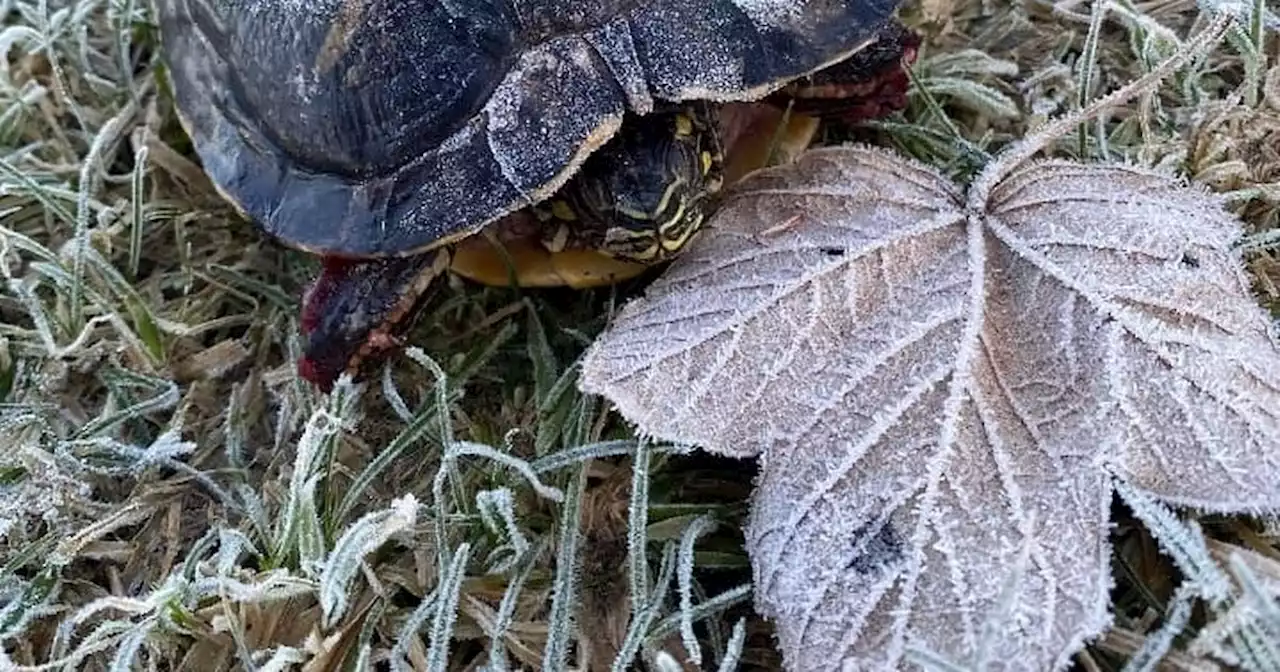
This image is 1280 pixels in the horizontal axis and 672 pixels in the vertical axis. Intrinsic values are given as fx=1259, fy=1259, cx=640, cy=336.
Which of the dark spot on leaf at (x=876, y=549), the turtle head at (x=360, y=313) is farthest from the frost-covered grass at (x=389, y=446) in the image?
the dark spot on leaf at (x=876, y=549)

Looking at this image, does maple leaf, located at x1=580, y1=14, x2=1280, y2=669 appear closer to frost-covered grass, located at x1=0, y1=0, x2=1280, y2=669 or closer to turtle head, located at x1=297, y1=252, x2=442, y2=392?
frost-covered grass, located at x1=0, y1=0, x2=1280, y2=669

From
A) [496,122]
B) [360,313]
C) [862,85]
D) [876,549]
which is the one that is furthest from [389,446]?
[862,85]

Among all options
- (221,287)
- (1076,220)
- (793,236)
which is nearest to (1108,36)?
(1076,220)

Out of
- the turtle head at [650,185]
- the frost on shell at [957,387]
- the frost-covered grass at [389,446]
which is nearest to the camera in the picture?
the frost on shell at [957,387]

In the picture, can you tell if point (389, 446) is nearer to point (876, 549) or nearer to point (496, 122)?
point (496, 122)

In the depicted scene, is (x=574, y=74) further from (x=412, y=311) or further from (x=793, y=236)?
(x=412, y=311)

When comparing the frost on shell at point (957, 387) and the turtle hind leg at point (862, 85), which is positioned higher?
the turtle hind leg at point (862, 85)

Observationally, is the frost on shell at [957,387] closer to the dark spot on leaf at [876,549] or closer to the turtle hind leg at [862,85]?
the dark spot on leaf at [876,549]
